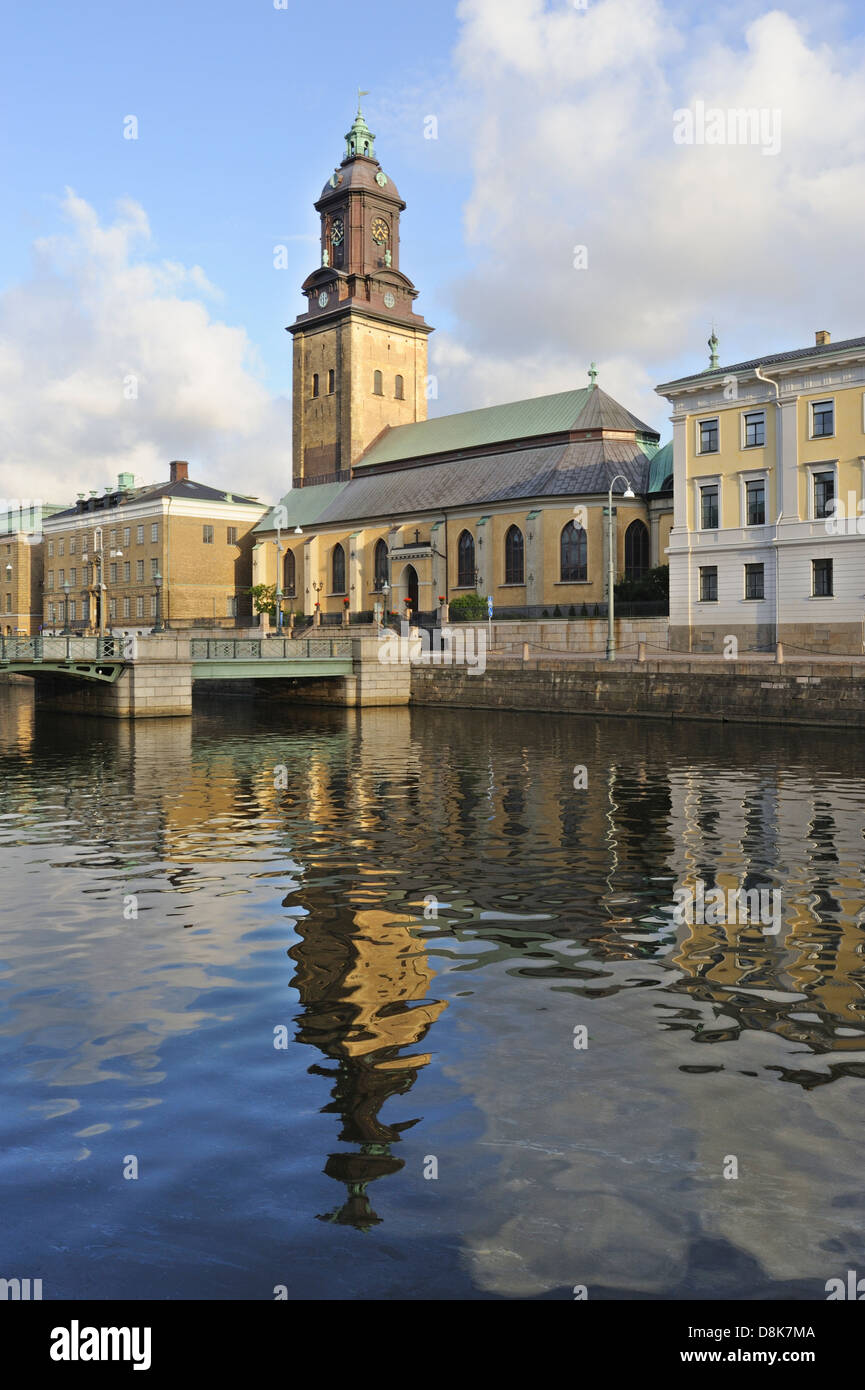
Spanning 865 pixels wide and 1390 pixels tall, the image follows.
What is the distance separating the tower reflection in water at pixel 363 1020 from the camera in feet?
19.2

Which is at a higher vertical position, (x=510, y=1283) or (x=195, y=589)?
(x=195, y=589)

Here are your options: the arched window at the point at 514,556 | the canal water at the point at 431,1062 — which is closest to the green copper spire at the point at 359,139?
the arched window at the point at 514,556

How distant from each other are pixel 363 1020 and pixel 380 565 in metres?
70.8

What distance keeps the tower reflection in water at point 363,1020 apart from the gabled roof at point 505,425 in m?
60.5

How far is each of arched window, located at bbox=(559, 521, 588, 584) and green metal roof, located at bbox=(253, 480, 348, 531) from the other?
26796 mm

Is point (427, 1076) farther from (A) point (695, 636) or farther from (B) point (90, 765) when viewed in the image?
(A) point (695, 636)

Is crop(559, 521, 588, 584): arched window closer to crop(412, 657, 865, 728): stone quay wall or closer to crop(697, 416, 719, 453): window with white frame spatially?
crop(697, 416, 719, 453): window with white frame

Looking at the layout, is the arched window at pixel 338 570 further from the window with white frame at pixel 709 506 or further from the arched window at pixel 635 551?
the window with white frame at pixel 709 506

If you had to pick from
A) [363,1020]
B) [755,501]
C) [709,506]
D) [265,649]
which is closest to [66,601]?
[265,649]

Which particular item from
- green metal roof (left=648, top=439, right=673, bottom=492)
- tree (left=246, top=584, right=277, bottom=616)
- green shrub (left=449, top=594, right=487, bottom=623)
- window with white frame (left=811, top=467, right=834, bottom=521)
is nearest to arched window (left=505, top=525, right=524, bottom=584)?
green shrub (left=449, top=594, right=487, bottom=623)

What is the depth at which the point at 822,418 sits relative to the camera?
144 ft
